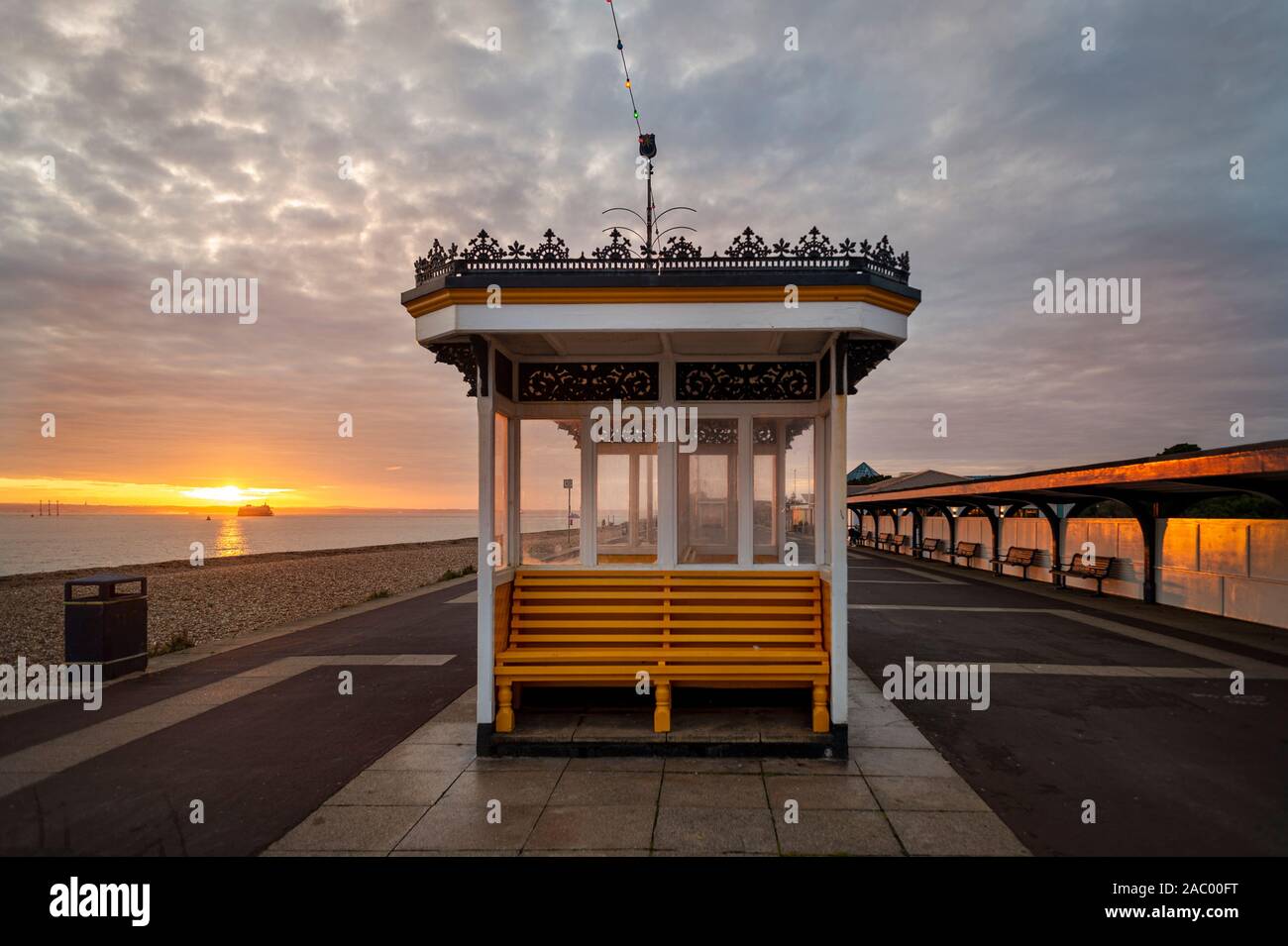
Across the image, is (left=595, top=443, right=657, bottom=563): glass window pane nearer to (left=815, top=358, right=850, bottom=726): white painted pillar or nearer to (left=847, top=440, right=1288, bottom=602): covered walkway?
(left=815, top=358, right=850, bottom=726): white painted pillar

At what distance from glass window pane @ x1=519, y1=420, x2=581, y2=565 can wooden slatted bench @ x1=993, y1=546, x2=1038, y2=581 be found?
17.4 meters

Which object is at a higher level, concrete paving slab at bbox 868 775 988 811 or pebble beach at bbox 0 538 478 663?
concrete paving slab at bbox 868 775 988 811

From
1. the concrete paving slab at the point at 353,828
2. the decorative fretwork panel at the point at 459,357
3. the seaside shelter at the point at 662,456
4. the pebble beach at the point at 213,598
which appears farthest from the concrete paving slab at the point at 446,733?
the pebble beach at the point at 213,598

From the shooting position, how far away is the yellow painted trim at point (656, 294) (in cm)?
545

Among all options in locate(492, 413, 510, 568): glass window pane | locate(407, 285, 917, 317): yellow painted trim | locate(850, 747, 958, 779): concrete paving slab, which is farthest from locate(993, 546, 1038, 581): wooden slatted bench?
locate(492, 413, 510, 568): glass window pane

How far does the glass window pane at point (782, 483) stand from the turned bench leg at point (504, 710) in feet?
9.94

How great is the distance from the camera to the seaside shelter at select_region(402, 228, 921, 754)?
18.1 feet

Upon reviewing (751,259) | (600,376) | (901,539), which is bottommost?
(901,539)

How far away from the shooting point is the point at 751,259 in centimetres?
552

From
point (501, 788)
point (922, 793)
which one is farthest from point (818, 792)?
point (501, 788)
